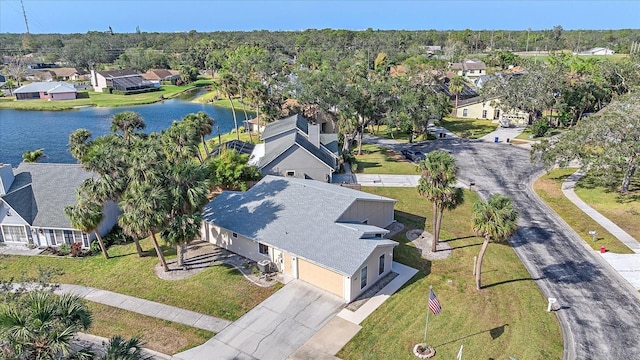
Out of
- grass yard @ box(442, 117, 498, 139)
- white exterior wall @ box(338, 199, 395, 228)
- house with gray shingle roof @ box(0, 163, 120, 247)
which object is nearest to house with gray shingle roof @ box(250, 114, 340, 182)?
white exterior wall @ box(338, 199, 395, 228)

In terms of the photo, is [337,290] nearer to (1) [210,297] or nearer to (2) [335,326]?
(2) [335,326]

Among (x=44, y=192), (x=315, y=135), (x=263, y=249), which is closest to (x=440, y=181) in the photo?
(x=263, y=249)

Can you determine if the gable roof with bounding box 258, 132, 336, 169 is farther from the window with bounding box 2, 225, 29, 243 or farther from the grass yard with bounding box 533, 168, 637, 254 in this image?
the grass yard with bounding box 533, 168, 637, 254

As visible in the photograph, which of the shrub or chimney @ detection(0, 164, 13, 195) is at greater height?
chimney @ detection(0, 164, 13, 195)

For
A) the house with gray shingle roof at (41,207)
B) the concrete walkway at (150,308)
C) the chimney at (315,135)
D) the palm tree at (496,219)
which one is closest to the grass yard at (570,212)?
the palm tree at (496,219)

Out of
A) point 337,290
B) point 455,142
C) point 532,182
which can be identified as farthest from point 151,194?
point 455,142

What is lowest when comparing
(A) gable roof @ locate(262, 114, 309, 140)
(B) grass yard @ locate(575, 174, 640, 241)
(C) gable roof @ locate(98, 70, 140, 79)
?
(B) grass yard @ locate(575, 174, 640, 241)

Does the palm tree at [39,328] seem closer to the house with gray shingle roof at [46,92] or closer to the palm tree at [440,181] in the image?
the palm tree at [440,181]
